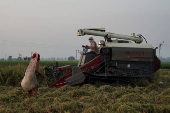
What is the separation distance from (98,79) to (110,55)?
1.30 metres

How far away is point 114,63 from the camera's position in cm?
936

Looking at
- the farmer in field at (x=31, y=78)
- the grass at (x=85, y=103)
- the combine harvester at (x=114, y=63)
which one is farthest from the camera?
the combine harvester at (x=114, y=63)

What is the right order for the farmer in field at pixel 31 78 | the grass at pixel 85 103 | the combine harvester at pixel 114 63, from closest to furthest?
the grass at pixel 85 103 < the farmer in field at pixel 31 78 < the combine harvester at pixel 114 63

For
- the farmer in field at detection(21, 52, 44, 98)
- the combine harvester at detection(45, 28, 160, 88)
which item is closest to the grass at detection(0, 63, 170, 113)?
the farmer in field at detection(21, 52, 44, 98)

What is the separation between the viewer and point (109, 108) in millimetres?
4875

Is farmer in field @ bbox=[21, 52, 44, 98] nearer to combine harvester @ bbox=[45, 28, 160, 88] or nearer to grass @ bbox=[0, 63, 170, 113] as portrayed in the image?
A: grass @ bbox=[0, 63, 170, 113]

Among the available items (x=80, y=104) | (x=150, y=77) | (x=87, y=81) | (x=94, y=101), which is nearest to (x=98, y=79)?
(x=87, y=81)

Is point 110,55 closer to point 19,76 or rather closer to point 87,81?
point 87,81

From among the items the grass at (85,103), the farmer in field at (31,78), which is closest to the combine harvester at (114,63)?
the grass at (85,103)

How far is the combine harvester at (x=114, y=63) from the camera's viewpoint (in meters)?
9.27

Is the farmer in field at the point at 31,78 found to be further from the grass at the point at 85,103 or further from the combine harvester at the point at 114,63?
the combine harvester at the point at 114,63

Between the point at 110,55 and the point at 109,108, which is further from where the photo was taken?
the point at 110,55

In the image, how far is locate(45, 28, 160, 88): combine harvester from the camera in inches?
365

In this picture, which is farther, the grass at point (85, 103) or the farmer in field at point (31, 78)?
the farmer in field at point (31, 78)
